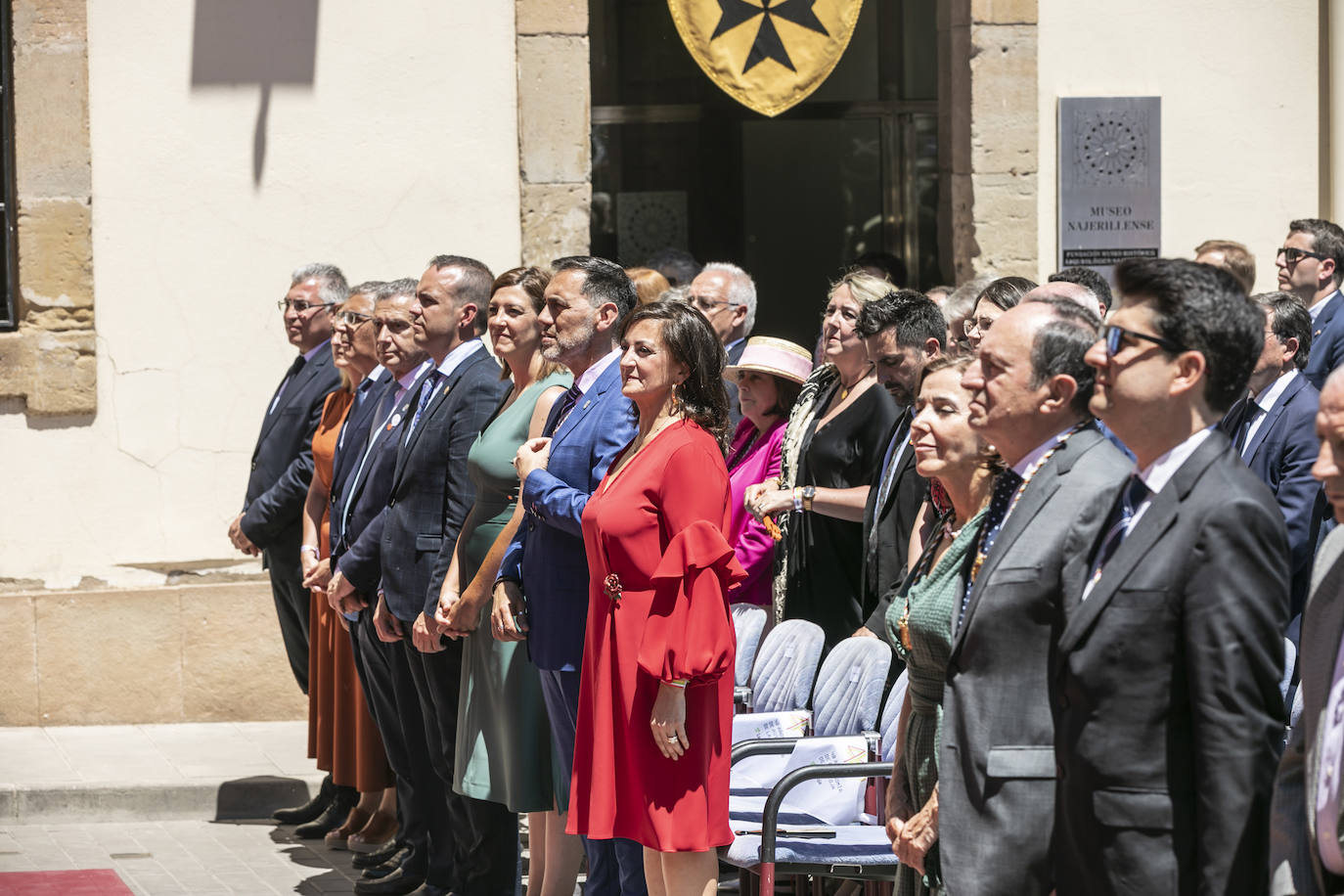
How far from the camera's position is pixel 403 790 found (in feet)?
20.4

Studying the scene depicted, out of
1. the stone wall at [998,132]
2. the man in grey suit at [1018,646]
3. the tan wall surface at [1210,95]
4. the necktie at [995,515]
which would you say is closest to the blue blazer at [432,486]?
the necktie at [995,515]

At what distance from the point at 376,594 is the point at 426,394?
743 millimetres

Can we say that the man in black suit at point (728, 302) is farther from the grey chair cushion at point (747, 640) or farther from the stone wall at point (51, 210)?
the stone wall at point (51, 210)

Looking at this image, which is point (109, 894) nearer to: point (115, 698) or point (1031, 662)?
point (115, 698)

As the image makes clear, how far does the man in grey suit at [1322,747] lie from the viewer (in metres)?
2.71

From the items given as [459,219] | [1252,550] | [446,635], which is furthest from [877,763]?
[459,219]

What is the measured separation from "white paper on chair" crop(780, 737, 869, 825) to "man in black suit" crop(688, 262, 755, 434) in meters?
2.92

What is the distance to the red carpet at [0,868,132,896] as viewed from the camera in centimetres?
623

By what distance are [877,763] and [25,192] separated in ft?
20.2

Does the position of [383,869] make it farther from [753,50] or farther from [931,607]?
[753,50]

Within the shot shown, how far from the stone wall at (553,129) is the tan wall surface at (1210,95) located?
2.53 m

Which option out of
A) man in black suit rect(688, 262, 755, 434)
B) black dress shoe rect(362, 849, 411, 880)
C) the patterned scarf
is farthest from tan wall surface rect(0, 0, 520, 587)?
the patterned scarf

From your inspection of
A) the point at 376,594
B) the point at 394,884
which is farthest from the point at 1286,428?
the point at 394,884

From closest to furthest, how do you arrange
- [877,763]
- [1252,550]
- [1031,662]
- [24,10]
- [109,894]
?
1. [1252,550]
2. [1031,662]
3. [877,763]
4. [109,894]
5. [24,10]
